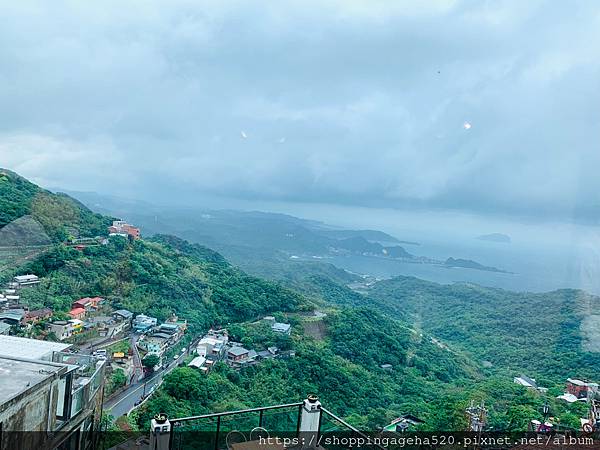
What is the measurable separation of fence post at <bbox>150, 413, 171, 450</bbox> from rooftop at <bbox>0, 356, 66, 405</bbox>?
1.07 metres

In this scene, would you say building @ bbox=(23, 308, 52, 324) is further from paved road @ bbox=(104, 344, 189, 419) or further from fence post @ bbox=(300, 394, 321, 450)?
fence post @ bbox=(300, 394, 321, 450)

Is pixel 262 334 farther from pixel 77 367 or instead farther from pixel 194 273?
pixel 77 367

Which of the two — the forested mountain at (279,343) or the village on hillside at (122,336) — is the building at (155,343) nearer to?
the village on hillside at (122,336)

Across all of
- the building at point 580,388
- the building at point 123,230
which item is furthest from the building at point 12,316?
the building at point 580,388

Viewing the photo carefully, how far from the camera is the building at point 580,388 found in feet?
33.2

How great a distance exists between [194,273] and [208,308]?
270cm

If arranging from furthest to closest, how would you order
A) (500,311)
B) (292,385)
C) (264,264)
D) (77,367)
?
(264,264) < (500,311) < (292,385) < (77,367)

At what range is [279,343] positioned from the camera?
14.2 m

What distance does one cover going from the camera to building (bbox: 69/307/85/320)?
10.9 metres

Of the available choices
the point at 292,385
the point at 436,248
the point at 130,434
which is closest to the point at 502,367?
the point at 292,385

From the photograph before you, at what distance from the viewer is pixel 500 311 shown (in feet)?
68.2

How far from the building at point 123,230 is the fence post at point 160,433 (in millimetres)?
16817

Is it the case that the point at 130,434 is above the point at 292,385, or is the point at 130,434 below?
above

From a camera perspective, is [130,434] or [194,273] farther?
[194,273]
